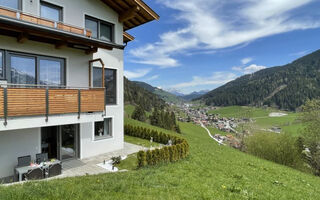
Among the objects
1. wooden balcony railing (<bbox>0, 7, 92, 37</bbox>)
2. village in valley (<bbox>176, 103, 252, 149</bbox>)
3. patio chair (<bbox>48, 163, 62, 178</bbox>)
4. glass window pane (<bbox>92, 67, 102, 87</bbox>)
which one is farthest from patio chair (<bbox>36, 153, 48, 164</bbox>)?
village in valley (<bbox>176, 103, 252, 149</bbox>)

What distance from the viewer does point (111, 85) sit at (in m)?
13.6

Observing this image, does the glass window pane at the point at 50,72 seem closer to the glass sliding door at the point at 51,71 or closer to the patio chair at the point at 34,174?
the glass sliding door at the point at 51,71

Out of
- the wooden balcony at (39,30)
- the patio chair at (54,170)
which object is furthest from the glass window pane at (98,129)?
the wooden balcony at (39,30)

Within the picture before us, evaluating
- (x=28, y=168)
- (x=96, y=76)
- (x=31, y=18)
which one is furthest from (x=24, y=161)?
(x=31, y=18)

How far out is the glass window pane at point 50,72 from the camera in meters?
9.78

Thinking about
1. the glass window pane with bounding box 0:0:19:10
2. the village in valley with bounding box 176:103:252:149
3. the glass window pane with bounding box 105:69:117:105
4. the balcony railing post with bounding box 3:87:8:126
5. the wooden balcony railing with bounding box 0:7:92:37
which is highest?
the glass window pane with bounding box 0:0:19:10

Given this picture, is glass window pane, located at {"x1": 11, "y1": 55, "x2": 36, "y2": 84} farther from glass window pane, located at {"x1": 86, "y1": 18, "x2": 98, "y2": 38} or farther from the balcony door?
glass window pane, located at {"x1": 86, "y1": 18, "x2": 98, "y2": 38}

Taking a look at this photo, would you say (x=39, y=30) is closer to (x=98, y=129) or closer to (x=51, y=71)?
(x=51, y=71)

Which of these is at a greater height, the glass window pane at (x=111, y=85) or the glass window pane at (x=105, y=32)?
the glass window pane at (x=105, y=32)

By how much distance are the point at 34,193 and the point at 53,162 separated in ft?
15.0

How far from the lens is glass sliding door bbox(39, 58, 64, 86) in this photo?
977 centimetres

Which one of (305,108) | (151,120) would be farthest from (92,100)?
(151,120)

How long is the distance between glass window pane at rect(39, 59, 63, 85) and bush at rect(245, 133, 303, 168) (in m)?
28.3

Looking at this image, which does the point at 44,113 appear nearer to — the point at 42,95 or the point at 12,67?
the point at 42,95
